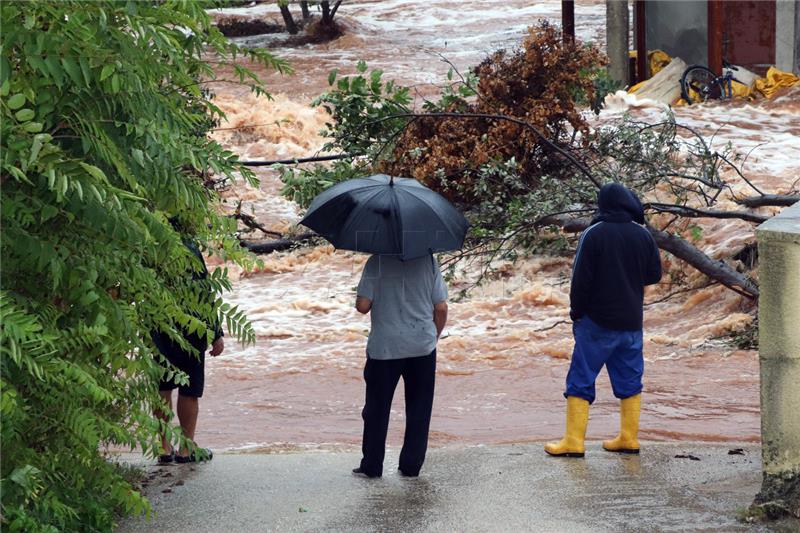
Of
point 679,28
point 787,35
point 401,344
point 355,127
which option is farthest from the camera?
point 679,28

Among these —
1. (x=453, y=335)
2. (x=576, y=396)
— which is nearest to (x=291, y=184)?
(x=453, y=335)

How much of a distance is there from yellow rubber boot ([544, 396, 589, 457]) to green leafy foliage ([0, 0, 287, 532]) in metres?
2.20

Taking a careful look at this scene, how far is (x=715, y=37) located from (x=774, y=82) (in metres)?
1.36

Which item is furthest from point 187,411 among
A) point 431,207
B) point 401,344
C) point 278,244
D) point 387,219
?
point 278,244

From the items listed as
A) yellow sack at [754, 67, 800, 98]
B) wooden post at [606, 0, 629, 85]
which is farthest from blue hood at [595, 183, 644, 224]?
yellow sack at [754, 67, 800, 98]

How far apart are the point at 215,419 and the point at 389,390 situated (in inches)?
132

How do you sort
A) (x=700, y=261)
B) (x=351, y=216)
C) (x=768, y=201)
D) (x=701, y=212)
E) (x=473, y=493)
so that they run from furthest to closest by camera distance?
(x=768, y=201) < (x=700, y=261) < (x=701, y=212) < (x=351, y=216) < (x=473, y=493)

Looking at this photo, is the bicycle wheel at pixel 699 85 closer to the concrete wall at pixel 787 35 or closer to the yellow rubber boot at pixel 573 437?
the concrete wall at pixel 787 35

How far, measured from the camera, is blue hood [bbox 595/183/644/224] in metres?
6.66

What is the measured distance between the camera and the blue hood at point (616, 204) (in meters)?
6.66

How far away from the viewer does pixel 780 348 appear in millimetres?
5336

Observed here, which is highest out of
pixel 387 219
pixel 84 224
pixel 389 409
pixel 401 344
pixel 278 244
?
pixel 84 224

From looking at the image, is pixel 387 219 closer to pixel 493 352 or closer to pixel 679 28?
pixel 493 352

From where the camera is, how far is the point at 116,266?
4969mm
